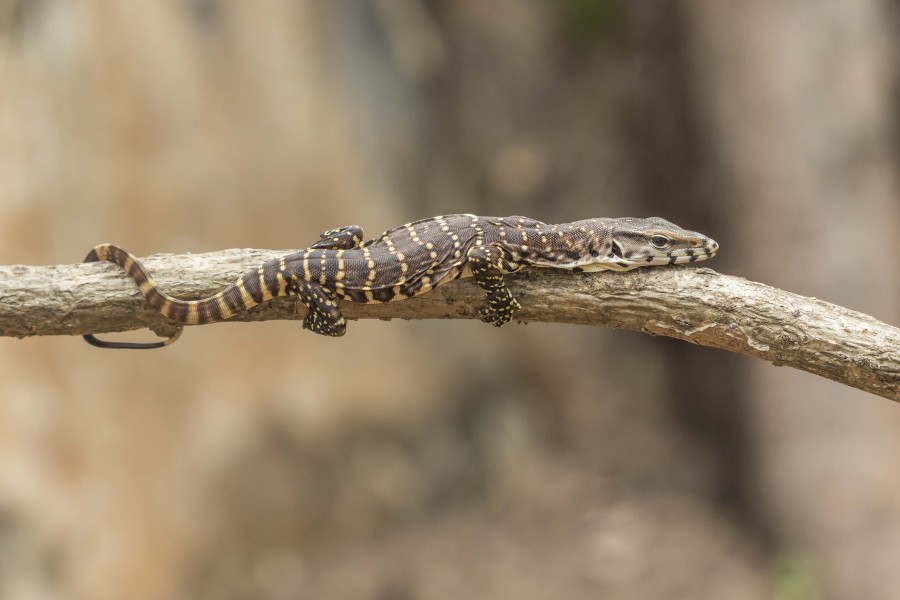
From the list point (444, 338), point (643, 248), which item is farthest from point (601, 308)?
point (444, 338)

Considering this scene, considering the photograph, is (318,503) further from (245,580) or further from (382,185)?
(382,185)

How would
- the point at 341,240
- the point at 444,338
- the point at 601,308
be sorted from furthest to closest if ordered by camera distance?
the point at 444,338 → the point at 341,240 → the point at 601,308

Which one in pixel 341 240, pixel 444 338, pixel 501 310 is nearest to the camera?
pixel 501 310

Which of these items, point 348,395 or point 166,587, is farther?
point 348,395

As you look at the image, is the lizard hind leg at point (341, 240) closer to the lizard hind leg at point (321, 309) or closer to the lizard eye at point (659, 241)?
the lizard hind leg at point (321, 309)

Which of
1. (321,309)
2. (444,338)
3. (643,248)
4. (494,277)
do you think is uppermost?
(643,248)

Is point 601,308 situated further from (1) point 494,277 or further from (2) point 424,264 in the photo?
(2) point 424,264

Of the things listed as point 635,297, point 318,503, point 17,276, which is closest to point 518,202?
point 318,503
